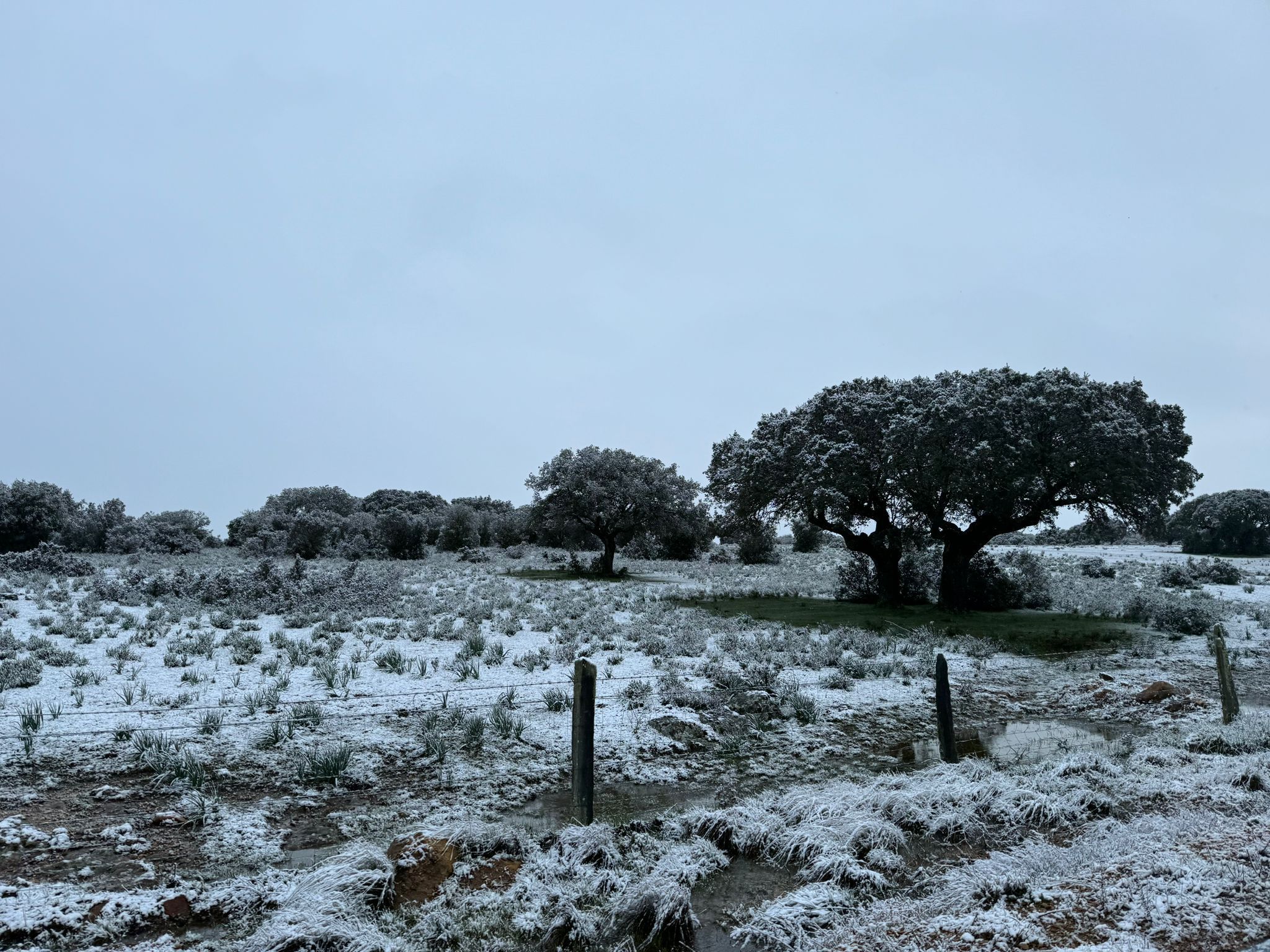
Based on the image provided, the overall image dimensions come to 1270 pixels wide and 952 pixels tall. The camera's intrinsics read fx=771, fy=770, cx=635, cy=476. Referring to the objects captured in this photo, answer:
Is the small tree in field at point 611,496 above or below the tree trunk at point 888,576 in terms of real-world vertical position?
above

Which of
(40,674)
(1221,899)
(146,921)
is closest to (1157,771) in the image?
(1221,899)

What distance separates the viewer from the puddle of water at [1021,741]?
909 cm

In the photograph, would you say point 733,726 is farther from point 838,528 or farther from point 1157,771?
point 838,528

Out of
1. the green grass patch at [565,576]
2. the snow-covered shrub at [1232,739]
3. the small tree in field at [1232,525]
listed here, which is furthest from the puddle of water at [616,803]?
the small tree in field at [1232,525]

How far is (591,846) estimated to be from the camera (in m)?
5.83

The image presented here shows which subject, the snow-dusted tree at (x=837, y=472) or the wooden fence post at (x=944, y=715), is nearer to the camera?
the wooden fence post at (x=944, y=715)

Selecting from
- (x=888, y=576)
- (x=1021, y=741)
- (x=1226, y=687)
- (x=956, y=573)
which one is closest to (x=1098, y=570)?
(x=956, y=573)

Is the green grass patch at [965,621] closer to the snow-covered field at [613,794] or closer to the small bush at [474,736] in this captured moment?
the snow-covered field at [613,794]

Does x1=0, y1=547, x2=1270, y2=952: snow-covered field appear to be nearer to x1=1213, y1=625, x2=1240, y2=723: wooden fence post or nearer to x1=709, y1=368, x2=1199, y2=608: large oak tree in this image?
x1=1213, y1=625, x2=1240, y2=723: wooden fence post

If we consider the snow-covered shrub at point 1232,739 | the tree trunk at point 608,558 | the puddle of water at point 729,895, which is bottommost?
the puddle of water at point 729,895

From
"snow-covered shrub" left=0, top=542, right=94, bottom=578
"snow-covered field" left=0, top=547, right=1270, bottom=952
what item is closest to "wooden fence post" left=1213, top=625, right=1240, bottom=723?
"snow-covered field" left=0, top=547, right=1270, bottom=952

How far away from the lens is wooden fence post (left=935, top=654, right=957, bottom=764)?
28.0ft

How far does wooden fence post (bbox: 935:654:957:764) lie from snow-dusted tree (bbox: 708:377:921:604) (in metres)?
13.0

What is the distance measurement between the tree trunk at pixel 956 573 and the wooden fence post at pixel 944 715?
15.1m
